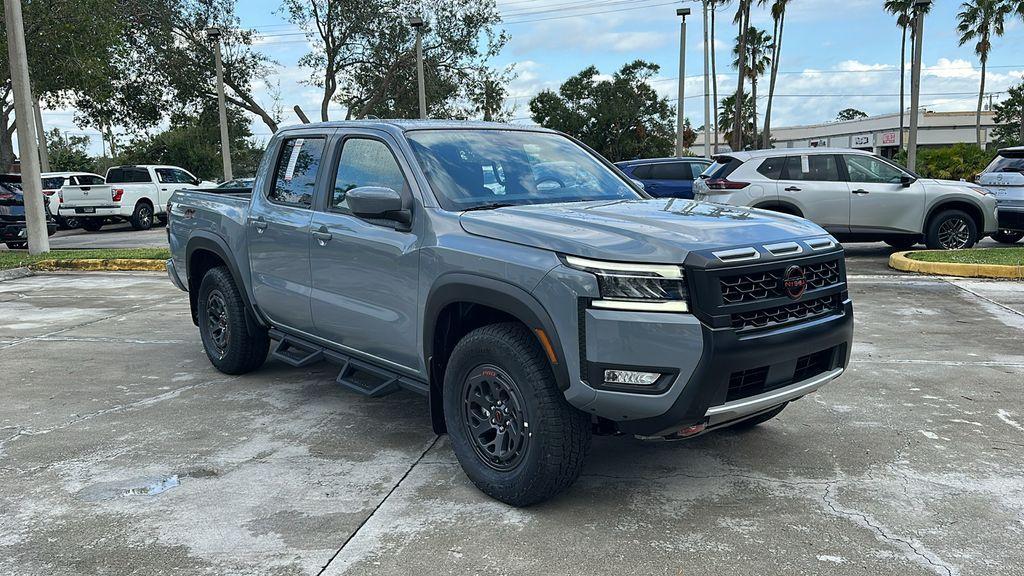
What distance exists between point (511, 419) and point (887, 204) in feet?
34.0

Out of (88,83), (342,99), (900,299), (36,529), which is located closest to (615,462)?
(36,529)

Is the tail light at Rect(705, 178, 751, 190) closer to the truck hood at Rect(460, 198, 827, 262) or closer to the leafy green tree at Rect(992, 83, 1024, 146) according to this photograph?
the truck hood at Rect(460, 198, 827, 262)

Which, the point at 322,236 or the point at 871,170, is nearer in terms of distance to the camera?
the point at 322,236

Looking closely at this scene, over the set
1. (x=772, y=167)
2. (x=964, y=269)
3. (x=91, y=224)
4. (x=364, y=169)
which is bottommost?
(x=964, y=269)

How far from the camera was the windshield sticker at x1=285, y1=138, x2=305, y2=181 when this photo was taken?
5.44 meters

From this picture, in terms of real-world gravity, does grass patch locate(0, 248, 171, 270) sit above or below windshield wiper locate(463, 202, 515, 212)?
below

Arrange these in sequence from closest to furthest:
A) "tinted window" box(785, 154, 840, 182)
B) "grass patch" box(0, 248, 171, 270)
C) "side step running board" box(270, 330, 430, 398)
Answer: "side step running board" box(270, 330, 430, 398) < "tinted window" box(785, 154, 840, 182) < "grass patch" box(0, 248, 171, 270)

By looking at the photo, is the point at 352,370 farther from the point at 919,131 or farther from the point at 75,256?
the point at 919,131

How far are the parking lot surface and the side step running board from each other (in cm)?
30

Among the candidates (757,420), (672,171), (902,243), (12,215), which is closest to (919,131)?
(672,171)

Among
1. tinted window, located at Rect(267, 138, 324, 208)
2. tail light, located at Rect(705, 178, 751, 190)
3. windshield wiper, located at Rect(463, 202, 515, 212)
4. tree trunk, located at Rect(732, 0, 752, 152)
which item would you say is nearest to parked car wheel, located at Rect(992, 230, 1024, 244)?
tail light, located at Rect(705, 178, 751, 190)

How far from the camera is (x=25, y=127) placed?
45.8 ft

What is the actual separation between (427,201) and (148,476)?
6.51ft

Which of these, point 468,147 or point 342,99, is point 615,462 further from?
point 342,99
